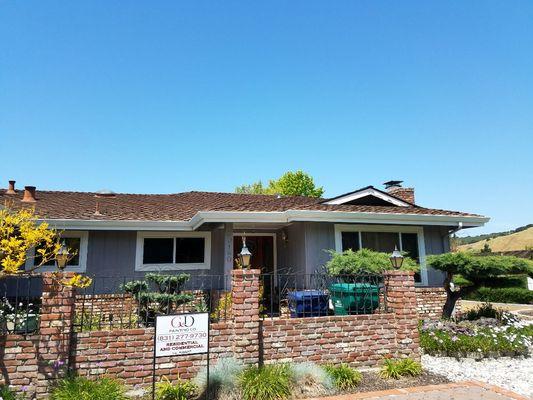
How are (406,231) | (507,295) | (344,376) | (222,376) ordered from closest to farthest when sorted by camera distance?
(222,376) → (344,376) → (406,231) → (507,295)

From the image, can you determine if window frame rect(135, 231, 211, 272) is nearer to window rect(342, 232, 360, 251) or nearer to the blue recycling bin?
window rect(342, 232, 360, 251)

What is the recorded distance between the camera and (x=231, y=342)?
600 cm

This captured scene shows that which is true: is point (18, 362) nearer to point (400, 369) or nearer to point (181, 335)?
point (181, 335)

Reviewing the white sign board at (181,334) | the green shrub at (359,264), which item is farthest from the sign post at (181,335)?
the green shrub at (359,264)

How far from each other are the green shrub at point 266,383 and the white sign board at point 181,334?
2.57 ft

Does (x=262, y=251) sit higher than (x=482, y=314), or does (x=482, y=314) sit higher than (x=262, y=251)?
(x=262, y=251)

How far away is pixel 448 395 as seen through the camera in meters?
5.32

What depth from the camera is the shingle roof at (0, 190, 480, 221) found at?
10.8m

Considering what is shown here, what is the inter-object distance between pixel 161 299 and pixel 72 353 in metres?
2.18

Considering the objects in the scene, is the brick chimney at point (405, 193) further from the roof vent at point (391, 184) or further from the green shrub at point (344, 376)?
the green shrub at point (344, 376)

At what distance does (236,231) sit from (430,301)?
658 centimetres

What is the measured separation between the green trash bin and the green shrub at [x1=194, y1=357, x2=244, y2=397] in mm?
2783

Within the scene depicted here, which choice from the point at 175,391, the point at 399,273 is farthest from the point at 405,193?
the point at 175,391

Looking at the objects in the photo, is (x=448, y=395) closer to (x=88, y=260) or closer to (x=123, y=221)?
(x=123, y=221)
